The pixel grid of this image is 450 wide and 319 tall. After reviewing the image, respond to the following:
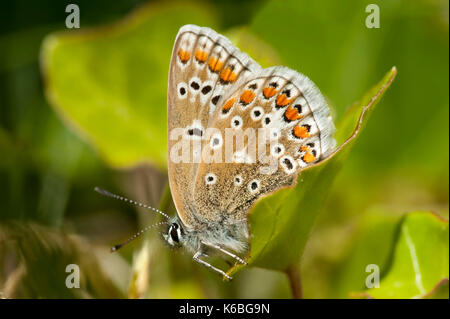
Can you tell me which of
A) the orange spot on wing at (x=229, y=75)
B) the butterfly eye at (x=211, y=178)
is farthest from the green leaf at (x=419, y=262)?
the orange spot on wing at (x=229, y=75)

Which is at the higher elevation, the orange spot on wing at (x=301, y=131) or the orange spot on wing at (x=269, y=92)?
the orange spot on wing at (x=269, y=92)

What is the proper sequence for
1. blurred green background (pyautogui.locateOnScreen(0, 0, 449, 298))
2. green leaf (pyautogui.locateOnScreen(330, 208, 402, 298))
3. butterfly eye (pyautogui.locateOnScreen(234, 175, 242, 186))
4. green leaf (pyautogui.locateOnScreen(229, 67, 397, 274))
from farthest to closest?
blurred green background (pyautogui.locateOnScreen(0, 0, 449, 298))
green leaf (pyautogui.locateOnScreen(330, 208, 402, 298))
butterfly eye (pyautogui.locateOnScreen(234, 175, 242, 186))
green leaf (pyautogui.locateOnScreen(229, 67, 397, 274))

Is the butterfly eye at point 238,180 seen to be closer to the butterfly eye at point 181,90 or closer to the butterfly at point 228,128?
the butterfly at point 228,128

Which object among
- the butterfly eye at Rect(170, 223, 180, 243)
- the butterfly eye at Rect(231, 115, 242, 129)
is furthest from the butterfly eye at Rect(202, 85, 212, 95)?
the butterfly eye at Rect(170, 223, 180, 243)

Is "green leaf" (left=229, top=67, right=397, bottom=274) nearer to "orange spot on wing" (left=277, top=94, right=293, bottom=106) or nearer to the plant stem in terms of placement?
the plant stem

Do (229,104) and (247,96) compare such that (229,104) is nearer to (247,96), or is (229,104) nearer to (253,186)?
(247,96)
